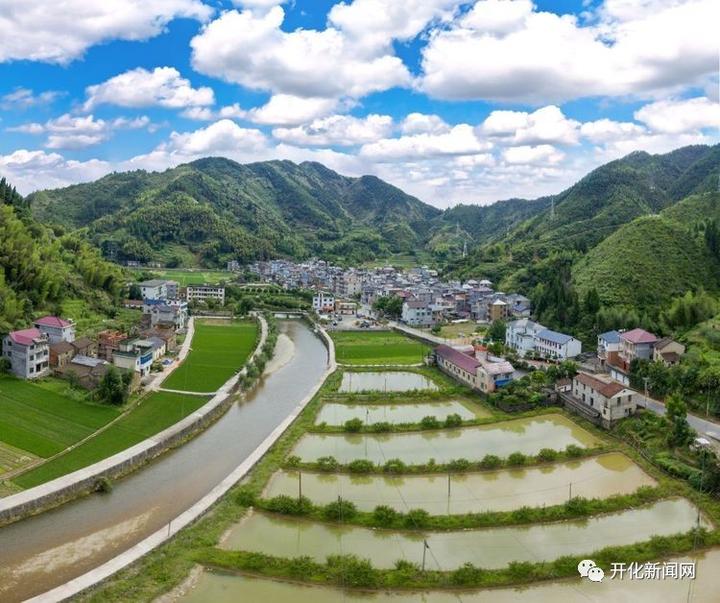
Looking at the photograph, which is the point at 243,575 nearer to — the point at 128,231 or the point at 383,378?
the point at 383,378

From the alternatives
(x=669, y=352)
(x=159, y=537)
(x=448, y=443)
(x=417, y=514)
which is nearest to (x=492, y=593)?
(x=417, y=514)

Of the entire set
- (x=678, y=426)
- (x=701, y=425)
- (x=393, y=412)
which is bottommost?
(x=393, y=412)

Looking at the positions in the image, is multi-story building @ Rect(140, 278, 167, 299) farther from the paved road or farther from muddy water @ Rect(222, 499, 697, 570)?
the paved road

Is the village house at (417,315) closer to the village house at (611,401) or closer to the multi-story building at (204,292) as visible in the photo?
the multi-story building at (204,292)

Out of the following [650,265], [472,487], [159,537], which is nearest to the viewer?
[159,537]

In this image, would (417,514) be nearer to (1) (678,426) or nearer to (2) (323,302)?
(1) (678,426)

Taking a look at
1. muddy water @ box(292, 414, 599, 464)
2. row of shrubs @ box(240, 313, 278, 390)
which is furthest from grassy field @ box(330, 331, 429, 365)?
muddy water @ box(292, 414, 599, 464)
